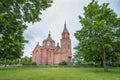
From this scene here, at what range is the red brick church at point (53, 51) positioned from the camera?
7138cm

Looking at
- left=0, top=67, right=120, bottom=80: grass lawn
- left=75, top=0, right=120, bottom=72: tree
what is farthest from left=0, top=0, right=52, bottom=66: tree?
left=75, top=0, right=120, bottom=72: tree

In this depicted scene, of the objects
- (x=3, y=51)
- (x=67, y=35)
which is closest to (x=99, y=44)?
(x=3, y=51)

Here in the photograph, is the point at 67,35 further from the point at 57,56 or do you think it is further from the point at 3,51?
the point at 3,51

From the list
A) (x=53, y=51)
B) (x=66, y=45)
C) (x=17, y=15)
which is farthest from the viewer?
(x=53, y=51)

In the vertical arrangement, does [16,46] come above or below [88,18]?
below

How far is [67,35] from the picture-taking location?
73.8 m

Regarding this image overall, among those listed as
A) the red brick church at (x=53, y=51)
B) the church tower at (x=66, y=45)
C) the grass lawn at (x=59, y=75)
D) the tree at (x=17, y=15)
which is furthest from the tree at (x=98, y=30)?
the red brick church at (x=53, y=51)

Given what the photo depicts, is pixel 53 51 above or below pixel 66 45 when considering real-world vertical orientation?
below

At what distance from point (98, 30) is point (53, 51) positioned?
50.3 metres

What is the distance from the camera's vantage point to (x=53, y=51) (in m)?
75.6

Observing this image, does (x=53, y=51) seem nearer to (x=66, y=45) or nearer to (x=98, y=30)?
(x=66, y=45)

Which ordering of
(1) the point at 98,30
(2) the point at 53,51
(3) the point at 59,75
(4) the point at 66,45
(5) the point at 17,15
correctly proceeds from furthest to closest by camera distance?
(2) the point at 53,51 < (4) the point at 66,45 < (1) the point at 98,30 < (3) the point at 59,75 < (5) the point at 17,15

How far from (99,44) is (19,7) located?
18401 millimetres

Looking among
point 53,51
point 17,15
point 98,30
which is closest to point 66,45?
point 53,51
